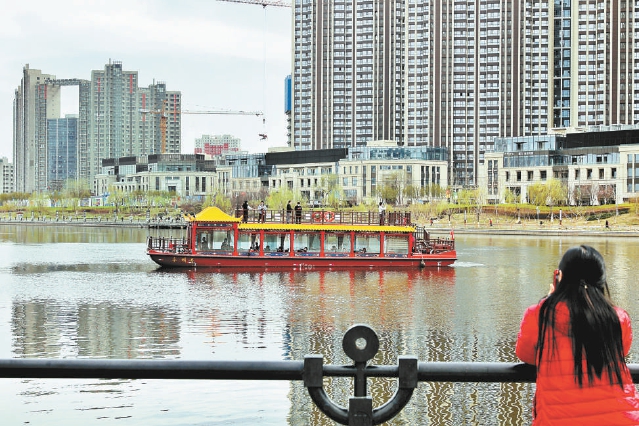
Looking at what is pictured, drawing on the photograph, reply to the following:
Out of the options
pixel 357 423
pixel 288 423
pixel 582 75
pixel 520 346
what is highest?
pixel 582 75

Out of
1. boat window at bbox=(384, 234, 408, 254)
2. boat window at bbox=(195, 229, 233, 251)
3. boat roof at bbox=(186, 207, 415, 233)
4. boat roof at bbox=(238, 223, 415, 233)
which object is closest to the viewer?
boat roof at bbox=(186, 207, 415, 233)

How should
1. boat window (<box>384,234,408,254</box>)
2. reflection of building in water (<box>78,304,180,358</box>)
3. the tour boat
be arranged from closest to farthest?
1. reflection of building in water (<box>78,304,180,358</box>)
2. the tour boat
3. boat window (<box>384,234,408,254</box>)

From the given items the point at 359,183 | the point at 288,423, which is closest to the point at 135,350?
the point at 288,423

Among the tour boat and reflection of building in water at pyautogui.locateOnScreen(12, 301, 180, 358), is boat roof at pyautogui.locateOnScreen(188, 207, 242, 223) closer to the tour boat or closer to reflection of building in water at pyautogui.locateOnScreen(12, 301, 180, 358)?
the tour boat

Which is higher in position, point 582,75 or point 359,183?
point 582,75

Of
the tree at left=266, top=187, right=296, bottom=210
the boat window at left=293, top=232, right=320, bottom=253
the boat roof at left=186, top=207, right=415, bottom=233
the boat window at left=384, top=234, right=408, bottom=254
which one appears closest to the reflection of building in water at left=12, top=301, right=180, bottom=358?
the boat roof at left=186, top=207, right=415, bottom=233

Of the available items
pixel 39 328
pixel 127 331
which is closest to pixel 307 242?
pixel 127 331

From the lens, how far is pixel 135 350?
2516cm

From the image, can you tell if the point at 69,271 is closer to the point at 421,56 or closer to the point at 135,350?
the point at 135,350

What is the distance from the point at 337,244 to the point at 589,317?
49971mm

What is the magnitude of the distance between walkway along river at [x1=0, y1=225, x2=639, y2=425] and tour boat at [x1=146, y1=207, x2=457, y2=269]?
6.09 feet

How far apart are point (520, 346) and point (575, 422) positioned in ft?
2.03

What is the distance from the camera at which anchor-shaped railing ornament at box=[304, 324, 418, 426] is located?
4883mm

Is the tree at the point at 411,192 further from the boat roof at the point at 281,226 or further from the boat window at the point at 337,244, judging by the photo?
the boat roof at the point at 281,226
